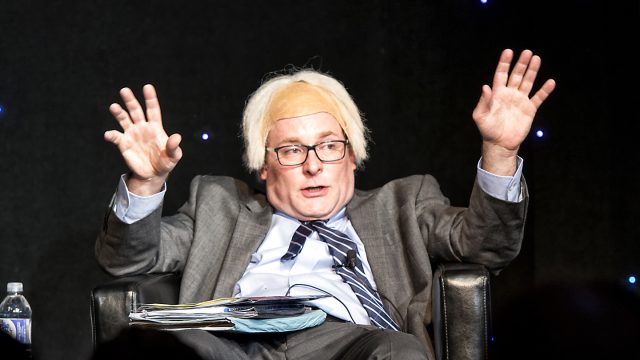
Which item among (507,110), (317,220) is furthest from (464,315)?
(317,220)

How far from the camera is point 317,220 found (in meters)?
2.87

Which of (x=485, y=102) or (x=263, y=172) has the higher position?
(x=485, y=102)

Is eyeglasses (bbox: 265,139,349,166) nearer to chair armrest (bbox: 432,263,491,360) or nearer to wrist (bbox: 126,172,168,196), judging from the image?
wrist (bbox: 126,172,168,196)

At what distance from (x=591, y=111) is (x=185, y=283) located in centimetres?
167

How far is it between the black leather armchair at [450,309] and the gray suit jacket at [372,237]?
0.20 meters

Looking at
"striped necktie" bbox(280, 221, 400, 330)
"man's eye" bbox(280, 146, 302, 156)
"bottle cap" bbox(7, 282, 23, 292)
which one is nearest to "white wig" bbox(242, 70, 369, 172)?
"man's eye" bbox(280, 146, 302, 156)

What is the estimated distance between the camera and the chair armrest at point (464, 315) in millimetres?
2328

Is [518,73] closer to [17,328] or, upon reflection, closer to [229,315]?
[229,315]

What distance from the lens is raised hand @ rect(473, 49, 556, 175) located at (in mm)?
2469

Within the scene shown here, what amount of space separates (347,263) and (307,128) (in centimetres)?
47

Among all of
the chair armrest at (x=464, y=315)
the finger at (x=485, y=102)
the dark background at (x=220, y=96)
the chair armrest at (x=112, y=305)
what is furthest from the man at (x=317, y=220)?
the dark background at (x=220, y=96)

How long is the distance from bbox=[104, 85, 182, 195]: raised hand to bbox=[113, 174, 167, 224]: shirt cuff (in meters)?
0.03

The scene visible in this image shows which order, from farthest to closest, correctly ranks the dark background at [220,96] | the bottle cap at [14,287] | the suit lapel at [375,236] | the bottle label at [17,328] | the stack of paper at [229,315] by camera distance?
the dark background at [220,96]
the bottle cap at [14,287]
the bottle label at [17,328]
the suit lapel at [375,236]
the stack of paper at [229,315]

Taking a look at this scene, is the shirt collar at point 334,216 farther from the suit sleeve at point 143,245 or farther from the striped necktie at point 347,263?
the suit sleeve at point 143,245
